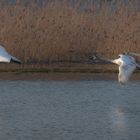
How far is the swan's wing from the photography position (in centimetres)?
1159

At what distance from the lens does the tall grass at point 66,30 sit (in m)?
15.9

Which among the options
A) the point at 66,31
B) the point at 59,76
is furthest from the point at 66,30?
the point at 59,76
